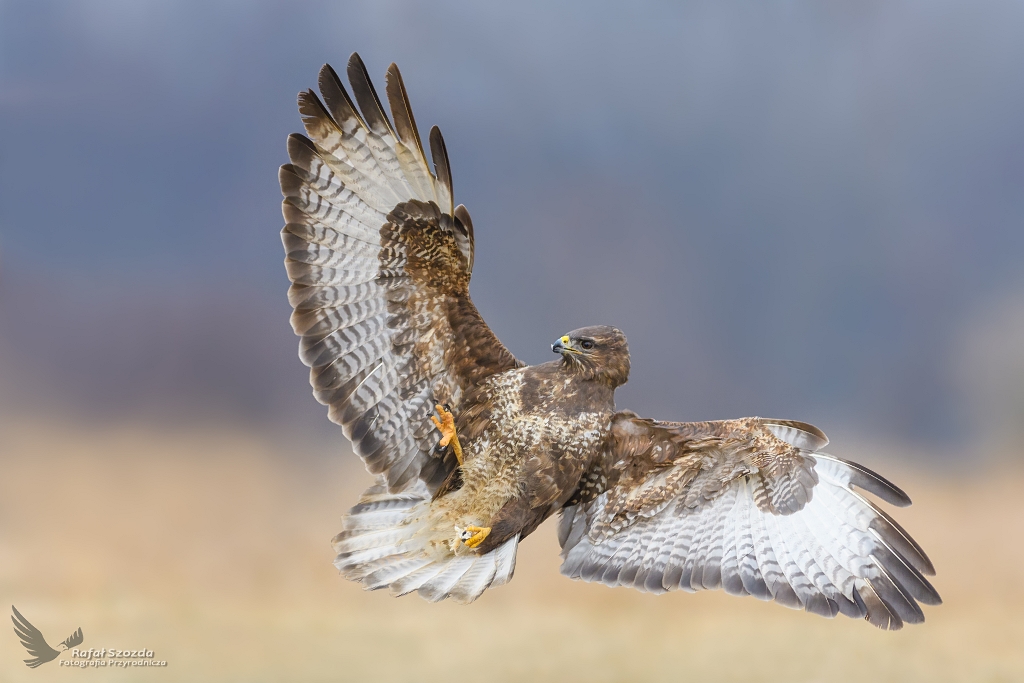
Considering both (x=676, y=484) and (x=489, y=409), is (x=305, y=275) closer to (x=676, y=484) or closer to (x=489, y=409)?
(x=489, y=409)

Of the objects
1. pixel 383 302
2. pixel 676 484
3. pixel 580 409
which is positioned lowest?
pixel 676 484

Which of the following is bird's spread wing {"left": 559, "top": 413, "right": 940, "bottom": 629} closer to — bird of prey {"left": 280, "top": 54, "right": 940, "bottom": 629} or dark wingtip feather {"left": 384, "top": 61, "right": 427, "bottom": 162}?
bird of prey {"left": 280, "top": 54, "right": 940, "bottom": 629}

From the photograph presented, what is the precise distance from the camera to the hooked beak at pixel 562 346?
3.16 meters

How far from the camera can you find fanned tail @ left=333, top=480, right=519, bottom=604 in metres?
3.08

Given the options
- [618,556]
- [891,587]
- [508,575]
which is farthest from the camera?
[618,556]

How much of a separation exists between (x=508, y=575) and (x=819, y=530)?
152 cm

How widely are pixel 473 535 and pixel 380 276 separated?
1.21 m

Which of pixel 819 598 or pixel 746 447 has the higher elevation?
pixel 746 447

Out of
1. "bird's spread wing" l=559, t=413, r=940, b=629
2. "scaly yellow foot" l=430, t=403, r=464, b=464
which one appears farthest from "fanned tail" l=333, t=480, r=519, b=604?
"bird's spread wing" l=559, t=413, r=940, b=629

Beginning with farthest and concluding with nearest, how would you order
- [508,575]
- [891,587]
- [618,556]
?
1. [618,556]
2. [891,587]
3. [508,575]

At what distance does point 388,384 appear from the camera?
3.28m

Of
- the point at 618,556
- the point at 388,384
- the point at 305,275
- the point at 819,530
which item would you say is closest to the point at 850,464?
the point at 819,530

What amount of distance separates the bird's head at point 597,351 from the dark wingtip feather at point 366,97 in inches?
46.8

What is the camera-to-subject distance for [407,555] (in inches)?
125
